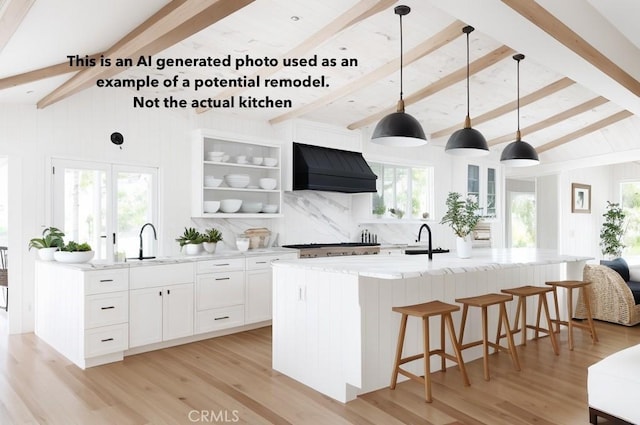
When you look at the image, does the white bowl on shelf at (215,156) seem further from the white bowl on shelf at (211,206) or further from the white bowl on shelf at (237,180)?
the white bowl on shelf at (211,206)

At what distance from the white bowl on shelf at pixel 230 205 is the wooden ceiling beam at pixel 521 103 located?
12.2 feet

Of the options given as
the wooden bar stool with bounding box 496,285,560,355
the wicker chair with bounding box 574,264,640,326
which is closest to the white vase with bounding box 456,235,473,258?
the wooden bar stool with bounding box 496,285,560,355

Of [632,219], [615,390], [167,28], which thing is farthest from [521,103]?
[632,219]

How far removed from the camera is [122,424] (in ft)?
9.11

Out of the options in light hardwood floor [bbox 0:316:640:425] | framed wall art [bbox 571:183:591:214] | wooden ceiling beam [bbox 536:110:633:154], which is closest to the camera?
light hardwood floor [bbox 0:316:640:425]

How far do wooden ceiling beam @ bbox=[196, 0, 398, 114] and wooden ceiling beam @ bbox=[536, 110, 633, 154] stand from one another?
5010mm

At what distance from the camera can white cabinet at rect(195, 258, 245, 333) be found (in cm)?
467

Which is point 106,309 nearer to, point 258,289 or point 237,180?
point 258,289

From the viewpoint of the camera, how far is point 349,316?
10.3 feet

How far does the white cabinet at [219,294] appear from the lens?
4.67 meters

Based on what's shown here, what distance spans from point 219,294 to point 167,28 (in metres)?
2.75

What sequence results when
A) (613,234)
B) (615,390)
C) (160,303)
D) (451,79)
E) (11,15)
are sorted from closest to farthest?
(11,15) < (615,390) < (160,303) < (451,79) < (613,234)

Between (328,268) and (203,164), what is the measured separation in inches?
112

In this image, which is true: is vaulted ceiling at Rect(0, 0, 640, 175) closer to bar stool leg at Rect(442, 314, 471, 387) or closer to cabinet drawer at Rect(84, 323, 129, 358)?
bar stool leg at Rect(442, 314, 471, 387)
